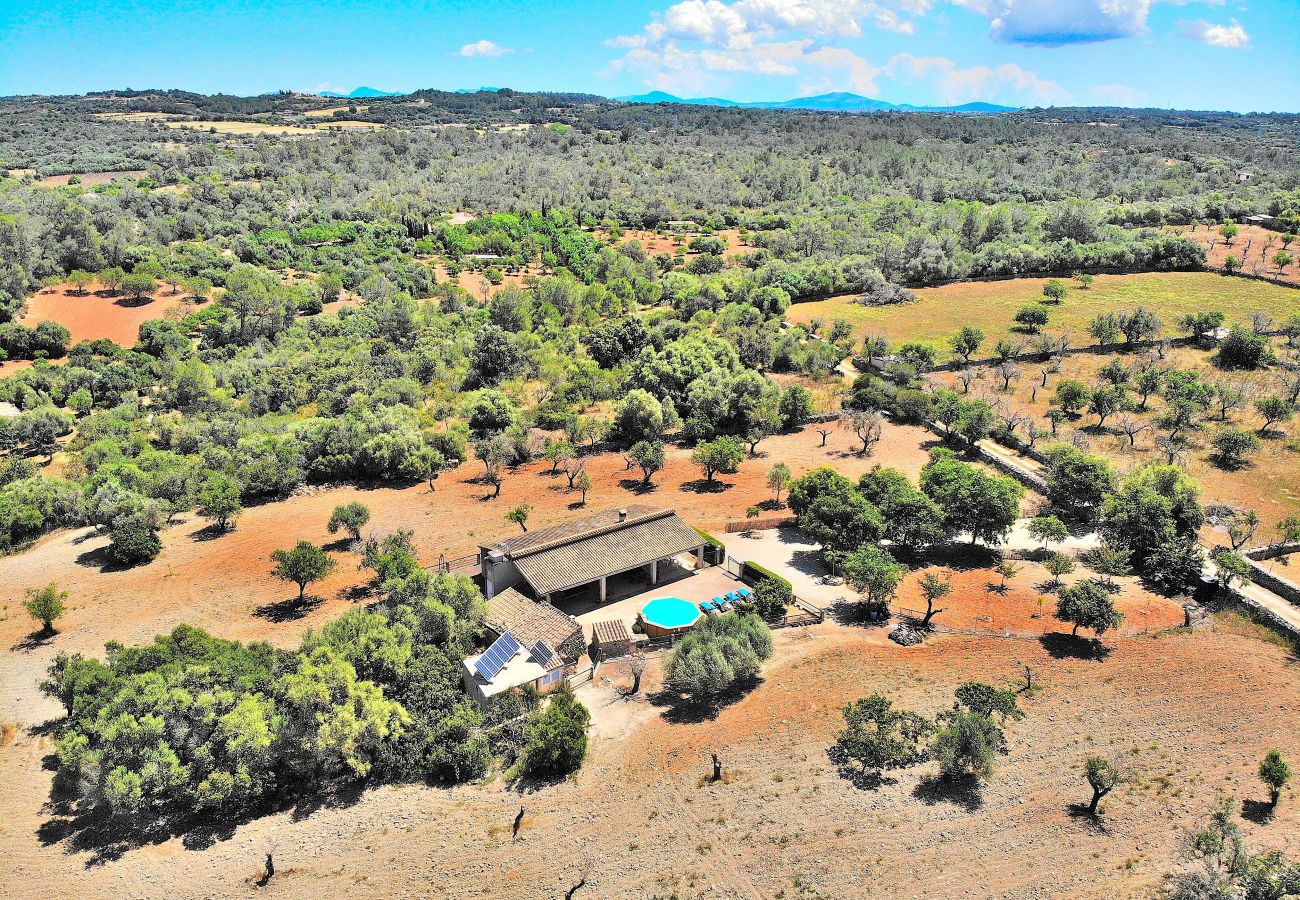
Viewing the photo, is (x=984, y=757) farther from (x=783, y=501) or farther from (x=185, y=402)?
(x=185, y=402)

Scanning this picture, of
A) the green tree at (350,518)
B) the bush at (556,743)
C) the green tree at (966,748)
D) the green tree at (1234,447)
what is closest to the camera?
the green tree at (966,748)

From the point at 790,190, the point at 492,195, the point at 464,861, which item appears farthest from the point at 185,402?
the point at 790,190

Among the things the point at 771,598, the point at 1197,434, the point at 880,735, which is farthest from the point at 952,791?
the point at 1197,434

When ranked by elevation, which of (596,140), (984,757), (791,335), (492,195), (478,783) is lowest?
(478,783)

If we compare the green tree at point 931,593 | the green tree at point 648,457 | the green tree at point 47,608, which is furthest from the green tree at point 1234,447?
the green tree at point 47,608

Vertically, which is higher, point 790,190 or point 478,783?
point 790,190

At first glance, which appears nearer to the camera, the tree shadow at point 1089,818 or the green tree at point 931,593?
the tree shadow at point 1089,818

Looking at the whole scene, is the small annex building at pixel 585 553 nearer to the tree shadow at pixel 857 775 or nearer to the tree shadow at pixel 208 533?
the tree shadow at pixel 857 775
